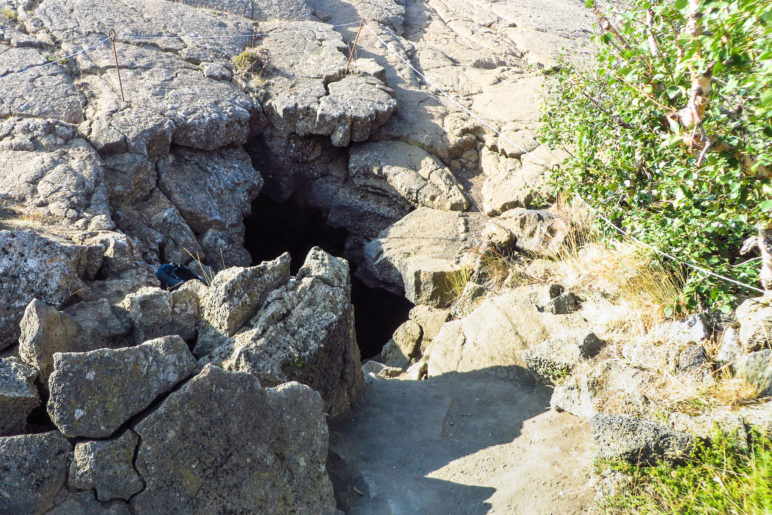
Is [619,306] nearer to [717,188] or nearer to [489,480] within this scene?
[717,188]

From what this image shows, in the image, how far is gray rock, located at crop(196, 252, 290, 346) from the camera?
482 centimetres

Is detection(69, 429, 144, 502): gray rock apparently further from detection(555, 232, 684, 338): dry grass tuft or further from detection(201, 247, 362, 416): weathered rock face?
detection(555, 232, 684, 338): dry grass tuft

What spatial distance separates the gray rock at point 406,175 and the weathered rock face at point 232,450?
5688 millimetres

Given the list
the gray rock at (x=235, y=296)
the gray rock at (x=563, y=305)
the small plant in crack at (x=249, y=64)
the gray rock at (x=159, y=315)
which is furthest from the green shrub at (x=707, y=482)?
the small plant in crack at (x=249, y=64)

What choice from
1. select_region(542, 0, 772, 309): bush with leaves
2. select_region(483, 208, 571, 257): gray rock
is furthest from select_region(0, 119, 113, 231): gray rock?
select_region(542, 0, 772, 309): bush with leaves

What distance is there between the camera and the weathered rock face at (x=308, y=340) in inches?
181

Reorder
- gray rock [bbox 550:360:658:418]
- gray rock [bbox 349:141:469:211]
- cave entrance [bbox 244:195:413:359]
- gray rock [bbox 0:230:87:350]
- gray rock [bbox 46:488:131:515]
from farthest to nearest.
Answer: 1. cave entrance [bbox 244:195:413:359]
2. gray rock [bbox 349:141:469:211]
3. gray rock [bbox 0:230:87:350]
4. gray rock [bbox 550:360:658:418]
5. gray rock [bbox 46:488:131:515]

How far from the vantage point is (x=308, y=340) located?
193 inches

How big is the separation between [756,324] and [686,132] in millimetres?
1628

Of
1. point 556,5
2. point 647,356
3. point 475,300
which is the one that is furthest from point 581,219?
point 556,5

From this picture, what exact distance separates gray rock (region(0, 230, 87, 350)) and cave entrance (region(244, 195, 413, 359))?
513 centimetres

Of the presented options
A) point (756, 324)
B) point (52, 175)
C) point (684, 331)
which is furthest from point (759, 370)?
point (52, 175)

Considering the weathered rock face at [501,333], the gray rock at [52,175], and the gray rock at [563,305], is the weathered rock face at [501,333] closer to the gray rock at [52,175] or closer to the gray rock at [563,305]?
the gray rock at [563,305]

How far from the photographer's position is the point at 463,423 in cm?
511
